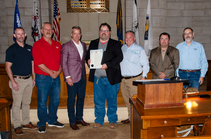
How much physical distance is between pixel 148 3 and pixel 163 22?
3.10 feet

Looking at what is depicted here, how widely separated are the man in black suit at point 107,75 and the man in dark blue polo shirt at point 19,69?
3.60 feet

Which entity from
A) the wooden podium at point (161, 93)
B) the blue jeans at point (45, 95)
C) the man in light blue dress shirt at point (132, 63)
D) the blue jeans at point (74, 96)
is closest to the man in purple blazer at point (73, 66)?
the blue jeans at point (74, 96)

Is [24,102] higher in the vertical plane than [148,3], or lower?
lower

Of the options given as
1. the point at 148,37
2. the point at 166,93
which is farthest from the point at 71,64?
the point at 148,37

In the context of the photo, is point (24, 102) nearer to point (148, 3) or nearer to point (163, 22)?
point (148, 3)

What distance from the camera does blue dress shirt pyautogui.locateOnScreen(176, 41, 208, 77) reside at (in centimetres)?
305

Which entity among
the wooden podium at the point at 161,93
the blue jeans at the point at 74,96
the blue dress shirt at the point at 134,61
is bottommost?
the blue jeans at the point at 74,96

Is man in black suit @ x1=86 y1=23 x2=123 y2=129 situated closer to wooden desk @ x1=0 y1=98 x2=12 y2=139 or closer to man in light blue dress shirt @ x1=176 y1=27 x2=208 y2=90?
man in light blue dress shirt @ x1=176 y1=27 x2=208 y2=90

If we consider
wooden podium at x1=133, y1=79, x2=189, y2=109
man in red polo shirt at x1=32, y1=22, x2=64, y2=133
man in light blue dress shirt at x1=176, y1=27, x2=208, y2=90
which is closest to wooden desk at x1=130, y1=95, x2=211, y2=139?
wooden podium at x1=133, y1=79, x2=189, y2=109

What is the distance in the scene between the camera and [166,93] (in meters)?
1.81

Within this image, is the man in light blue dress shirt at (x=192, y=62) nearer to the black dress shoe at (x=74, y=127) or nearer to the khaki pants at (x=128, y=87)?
the khaki pants at (x=128, y=87)

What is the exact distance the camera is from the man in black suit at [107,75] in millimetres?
2910

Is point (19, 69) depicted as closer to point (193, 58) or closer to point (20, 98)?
point (20, 98)

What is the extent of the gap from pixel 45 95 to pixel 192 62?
9.16 ft
